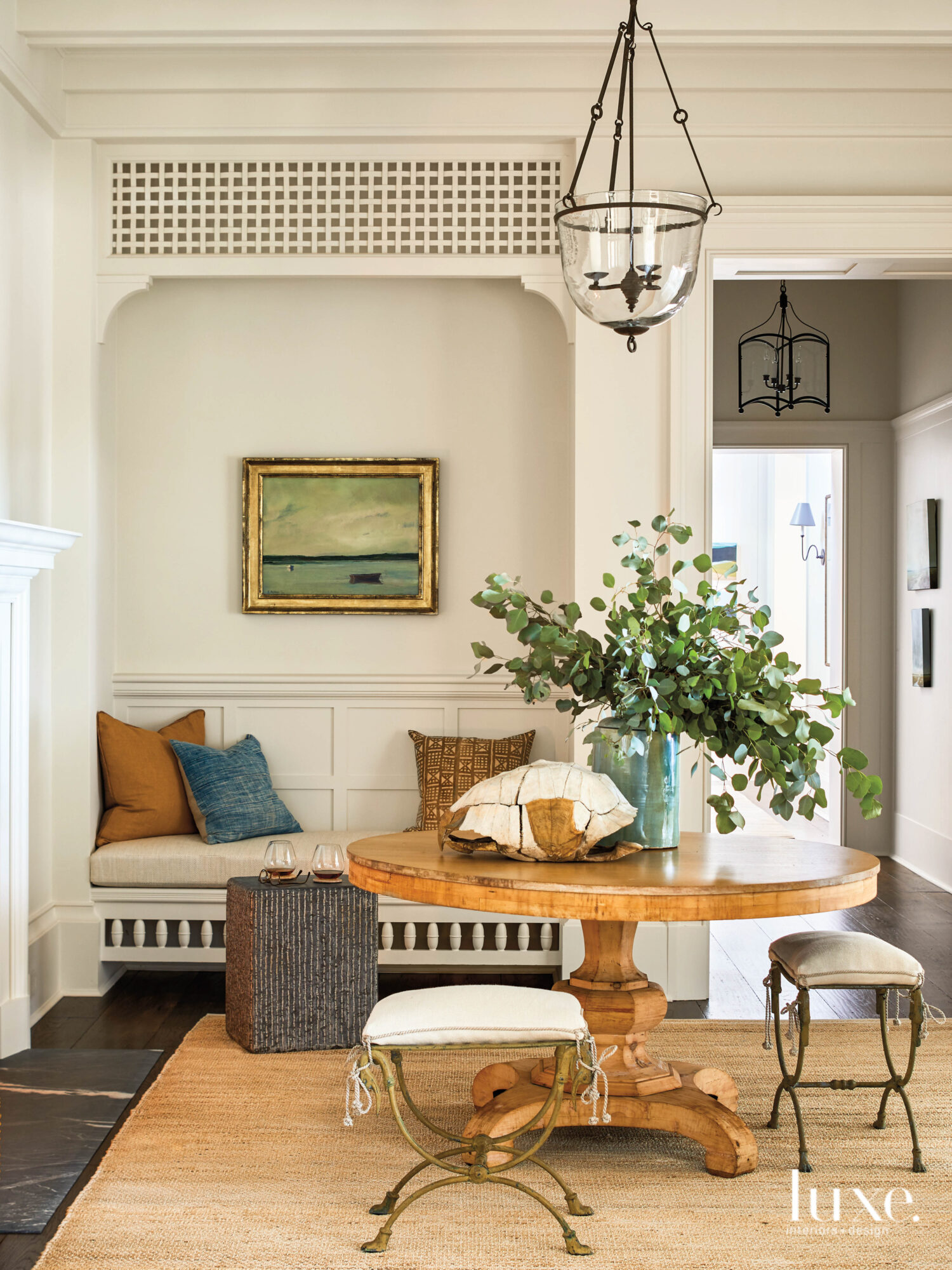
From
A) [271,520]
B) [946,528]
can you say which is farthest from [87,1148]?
[946,528]

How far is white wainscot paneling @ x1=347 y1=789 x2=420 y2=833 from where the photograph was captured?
4.59 m

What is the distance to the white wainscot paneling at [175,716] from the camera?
14.9 ft

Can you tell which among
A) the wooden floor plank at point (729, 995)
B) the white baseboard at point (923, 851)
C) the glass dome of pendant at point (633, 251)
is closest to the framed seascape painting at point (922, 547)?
the white baseboard at point (923, 851)

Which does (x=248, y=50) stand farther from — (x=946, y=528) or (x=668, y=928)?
(x=946, y=528)

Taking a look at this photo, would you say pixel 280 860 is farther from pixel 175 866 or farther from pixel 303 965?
pixel 175 866

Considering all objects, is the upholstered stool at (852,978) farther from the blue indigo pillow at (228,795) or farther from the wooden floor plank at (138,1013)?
the blue indigo pillow at (228,795)

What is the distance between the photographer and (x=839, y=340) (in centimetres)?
647

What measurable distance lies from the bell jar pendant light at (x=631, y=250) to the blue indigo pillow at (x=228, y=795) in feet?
8.15

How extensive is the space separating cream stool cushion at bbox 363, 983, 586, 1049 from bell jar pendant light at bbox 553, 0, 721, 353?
4.53 ft

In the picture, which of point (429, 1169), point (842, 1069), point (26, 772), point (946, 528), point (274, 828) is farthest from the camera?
point (946, 528)

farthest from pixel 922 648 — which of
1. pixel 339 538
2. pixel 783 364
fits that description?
pixel 339 538

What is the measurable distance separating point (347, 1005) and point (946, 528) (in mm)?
3891

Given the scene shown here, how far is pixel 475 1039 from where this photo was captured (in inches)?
86.0

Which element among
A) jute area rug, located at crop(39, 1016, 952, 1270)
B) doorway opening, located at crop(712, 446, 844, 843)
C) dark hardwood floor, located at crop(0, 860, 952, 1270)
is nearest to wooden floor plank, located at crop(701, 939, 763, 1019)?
dark hardwood floor, located at crop(0, 860, 952, 1270)
